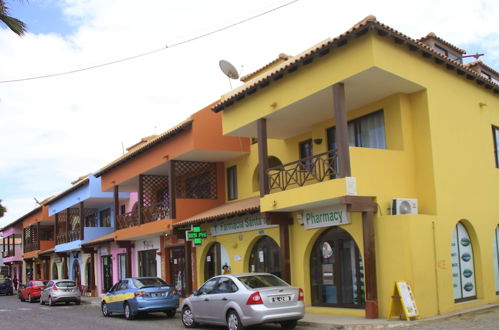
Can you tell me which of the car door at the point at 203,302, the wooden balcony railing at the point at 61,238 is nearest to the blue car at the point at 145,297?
the car door at the point at 203,302

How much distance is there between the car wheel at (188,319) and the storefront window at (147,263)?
38.9 ft

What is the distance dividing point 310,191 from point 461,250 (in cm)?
489

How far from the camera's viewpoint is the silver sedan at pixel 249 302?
13039 mm

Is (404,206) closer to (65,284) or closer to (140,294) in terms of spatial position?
(140,294)

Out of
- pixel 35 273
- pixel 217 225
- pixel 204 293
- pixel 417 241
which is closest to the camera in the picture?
pixel 417 241

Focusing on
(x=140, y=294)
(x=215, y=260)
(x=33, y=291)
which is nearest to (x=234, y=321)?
(x=140, y=294)

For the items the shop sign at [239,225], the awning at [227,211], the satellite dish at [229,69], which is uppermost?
the satellite dish at [229,69]

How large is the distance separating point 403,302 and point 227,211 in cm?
843

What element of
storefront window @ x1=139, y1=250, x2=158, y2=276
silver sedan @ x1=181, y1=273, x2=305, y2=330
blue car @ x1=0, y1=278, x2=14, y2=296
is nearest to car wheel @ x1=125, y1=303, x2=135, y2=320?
silver sedan @ x1=181, y1=273, x2=305, y2=330

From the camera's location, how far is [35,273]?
53531mm

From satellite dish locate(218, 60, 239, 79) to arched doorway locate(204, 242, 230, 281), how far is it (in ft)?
22.1

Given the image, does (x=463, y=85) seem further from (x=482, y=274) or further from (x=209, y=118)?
(x=209, y=118)

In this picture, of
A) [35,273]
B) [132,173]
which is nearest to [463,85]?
[132,173]

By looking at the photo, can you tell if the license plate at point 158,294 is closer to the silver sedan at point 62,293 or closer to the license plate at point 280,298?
the license plate at point 280,298
